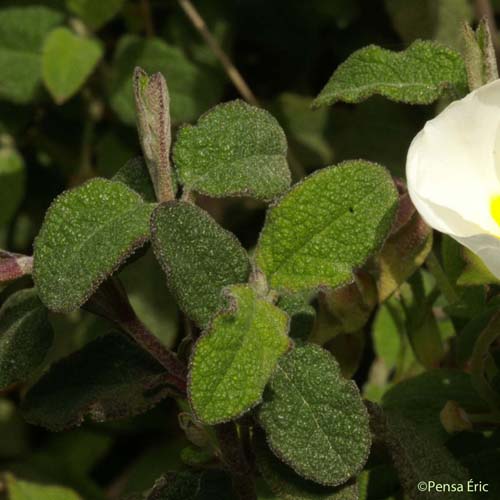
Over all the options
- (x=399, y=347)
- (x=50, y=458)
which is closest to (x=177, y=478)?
(x=399, y=347)

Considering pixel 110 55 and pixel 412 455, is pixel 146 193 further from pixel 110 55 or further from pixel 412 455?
pixel 110 55

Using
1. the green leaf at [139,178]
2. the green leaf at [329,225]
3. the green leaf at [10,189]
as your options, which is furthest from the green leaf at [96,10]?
the green leaf at [329,225]

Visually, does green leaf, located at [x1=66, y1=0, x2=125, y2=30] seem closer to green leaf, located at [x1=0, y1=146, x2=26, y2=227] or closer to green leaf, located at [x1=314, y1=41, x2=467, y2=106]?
green leaf, located at [x1=0, y1=146, x2=26, y2=227]

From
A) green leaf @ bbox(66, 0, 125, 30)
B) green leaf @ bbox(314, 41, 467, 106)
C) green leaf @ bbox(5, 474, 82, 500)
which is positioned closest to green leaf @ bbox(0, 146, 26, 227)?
green leaf @ bbox(66, 0, 125, 30)

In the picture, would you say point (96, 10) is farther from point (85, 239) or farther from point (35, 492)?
point (85, 239)

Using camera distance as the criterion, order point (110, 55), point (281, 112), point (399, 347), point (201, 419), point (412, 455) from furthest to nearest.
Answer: point (110, 55)
point (281, 112)
point (399, 347)
point (412, 455)
point (201, 419)

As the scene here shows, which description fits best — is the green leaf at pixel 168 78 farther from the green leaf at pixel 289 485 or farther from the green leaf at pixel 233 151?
the green leaf at pixel 289 485
